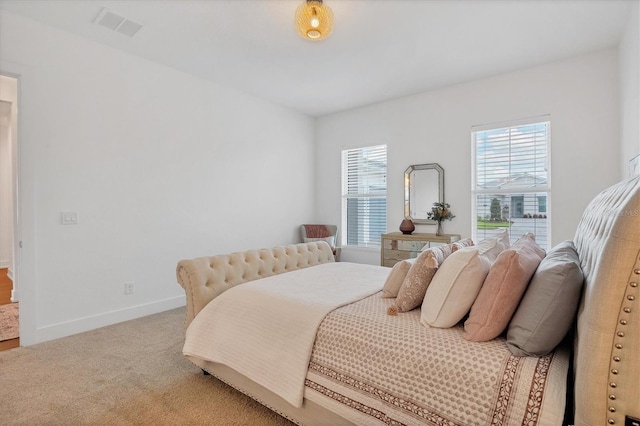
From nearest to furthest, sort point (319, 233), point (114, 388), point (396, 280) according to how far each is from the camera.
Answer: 1. point (396, 280)
2. point (114, 388)
3. point (319, 233)

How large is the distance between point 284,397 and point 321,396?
7.8 inches

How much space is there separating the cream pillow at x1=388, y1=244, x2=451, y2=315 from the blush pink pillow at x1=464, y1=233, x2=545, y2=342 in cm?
35

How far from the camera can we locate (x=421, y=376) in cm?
127

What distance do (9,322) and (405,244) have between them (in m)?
4.56

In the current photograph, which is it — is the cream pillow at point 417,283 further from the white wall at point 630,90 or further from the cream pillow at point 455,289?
the white wall at point 630,90

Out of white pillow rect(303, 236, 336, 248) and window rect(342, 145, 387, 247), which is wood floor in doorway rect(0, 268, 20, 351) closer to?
white pillow rect(303, 236, 336, 248)

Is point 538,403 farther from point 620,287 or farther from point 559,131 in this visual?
point 559,131

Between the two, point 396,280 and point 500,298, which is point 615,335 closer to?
point 500,298

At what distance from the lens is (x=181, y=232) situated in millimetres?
3902

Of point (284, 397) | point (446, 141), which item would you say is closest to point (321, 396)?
point (284, 397)

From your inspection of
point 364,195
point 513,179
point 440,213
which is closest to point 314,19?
point 440,213

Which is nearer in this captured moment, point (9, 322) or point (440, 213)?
point (9, 322)

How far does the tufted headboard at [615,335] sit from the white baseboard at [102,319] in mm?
3788

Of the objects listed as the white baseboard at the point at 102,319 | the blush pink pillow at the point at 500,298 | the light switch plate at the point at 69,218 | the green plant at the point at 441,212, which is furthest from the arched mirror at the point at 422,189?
the light switch plate at the point at 69,218
